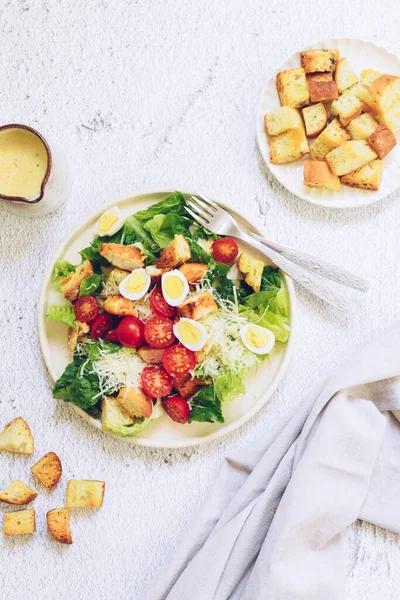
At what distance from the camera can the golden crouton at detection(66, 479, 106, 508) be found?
1.89 m

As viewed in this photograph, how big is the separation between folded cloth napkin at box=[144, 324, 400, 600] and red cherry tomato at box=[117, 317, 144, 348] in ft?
1.43

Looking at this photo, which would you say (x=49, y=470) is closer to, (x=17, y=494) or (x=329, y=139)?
(x=17, y=494)

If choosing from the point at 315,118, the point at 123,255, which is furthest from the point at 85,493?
the point at 315,118

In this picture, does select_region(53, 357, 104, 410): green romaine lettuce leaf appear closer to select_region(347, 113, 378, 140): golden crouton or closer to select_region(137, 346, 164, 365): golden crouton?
select_region(137, 346, 164, 365): golden crouton

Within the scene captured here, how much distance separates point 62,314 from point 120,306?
0.18m

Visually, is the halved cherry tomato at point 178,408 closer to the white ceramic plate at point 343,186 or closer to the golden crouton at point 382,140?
the white ceramic plate at point 343,186

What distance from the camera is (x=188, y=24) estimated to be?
207 centimetres

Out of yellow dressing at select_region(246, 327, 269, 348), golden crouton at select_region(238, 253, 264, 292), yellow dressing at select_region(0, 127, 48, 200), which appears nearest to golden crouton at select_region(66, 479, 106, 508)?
yellow dressing at select_region(246, 327, 269, 348)

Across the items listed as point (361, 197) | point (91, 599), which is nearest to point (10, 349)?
point (91, 599)

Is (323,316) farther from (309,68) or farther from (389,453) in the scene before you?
(309,68)

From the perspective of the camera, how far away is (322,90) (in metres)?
1.91

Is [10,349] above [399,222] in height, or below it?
below

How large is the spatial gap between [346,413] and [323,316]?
1.00 ft

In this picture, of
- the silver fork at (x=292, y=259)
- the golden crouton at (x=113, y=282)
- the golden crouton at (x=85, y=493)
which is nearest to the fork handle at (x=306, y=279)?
the silver fork at (x=292, y=259)
